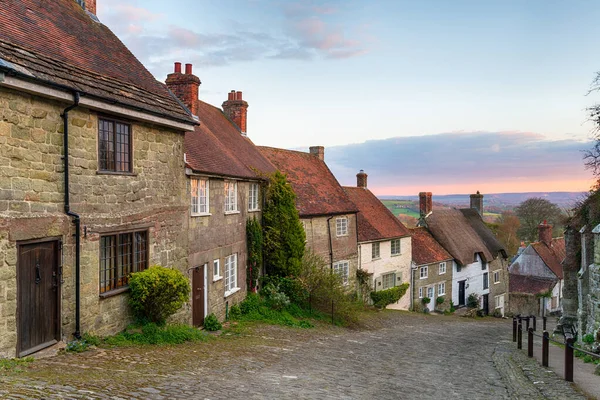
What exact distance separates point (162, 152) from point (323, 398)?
7799mm

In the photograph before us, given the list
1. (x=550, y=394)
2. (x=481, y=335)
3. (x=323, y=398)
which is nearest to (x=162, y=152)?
(x=323, y=398)

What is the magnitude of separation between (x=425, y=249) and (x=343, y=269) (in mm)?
10603

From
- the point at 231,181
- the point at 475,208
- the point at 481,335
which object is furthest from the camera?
the point at 475,208

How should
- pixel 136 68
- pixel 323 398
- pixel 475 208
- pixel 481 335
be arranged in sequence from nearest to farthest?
pixel 323 398, pixel 136 68, pixel 481 335, pixel 475 208

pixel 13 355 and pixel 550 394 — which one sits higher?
pixel 13 355

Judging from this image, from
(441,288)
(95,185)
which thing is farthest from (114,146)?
(441,288)

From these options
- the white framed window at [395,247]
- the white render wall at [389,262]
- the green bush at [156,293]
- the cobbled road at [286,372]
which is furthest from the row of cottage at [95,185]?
the white framed window at [395,247]

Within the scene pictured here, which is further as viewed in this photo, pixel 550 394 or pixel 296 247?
pixel 296 247

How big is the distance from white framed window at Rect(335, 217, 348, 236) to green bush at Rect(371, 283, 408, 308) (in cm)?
522

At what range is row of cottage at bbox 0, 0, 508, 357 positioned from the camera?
8.47 m

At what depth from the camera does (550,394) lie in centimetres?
920

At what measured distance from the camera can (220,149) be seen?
61.3 feet

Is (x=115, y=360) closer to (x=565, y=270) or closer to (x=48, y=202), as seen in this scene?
(x=48, y=202)

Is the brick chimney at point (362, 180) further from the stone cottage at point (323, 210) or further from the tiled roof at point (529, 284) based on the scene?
the tiled roof at point (529, 284)
